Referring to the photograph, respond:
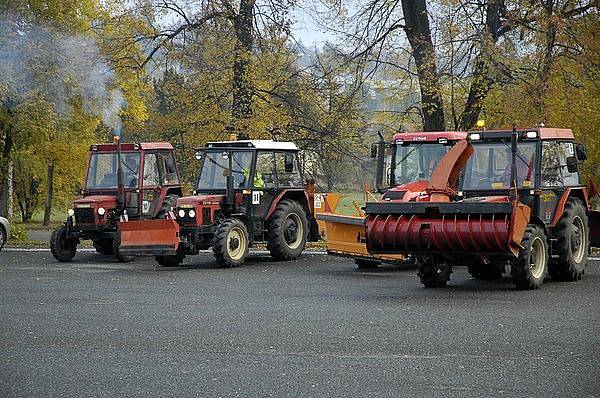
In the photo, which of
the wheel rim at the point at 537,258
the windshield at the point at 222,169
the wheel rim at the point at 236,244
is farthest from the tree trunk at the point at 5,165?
the wheel rim at the point at 537,258

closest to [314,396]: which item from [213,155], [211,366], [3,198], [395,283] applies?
[211,366]

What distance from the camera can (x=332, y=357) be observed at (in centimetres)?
1014

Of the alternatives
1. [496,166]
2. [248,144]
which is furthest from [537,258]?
[248,144]

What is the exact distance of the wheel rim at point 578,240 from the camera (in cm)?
1670

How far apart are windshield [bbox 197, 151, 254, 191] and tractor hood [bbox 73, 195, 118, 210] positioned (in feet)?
7.00

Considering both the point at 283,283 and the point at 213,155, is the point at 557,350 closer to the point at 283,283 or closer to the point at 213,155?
the point at 283,283

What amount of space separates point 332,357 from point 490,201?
575cm

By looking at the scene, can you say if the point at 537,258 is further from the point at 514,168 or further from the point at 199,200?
the point at 199,200

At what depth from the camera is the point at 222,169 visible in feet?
70.9

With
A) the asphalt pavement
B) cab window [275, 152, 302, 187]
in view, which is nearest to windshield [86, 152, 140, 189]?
cab window [275, 152, 302, 187]

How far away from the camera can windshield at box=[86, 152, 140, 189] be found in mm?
23312

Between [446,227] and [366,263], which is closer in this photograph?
[446,227]

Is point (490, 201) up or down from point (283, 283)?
up

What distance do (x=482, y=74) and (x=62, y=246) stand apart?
425 inches
